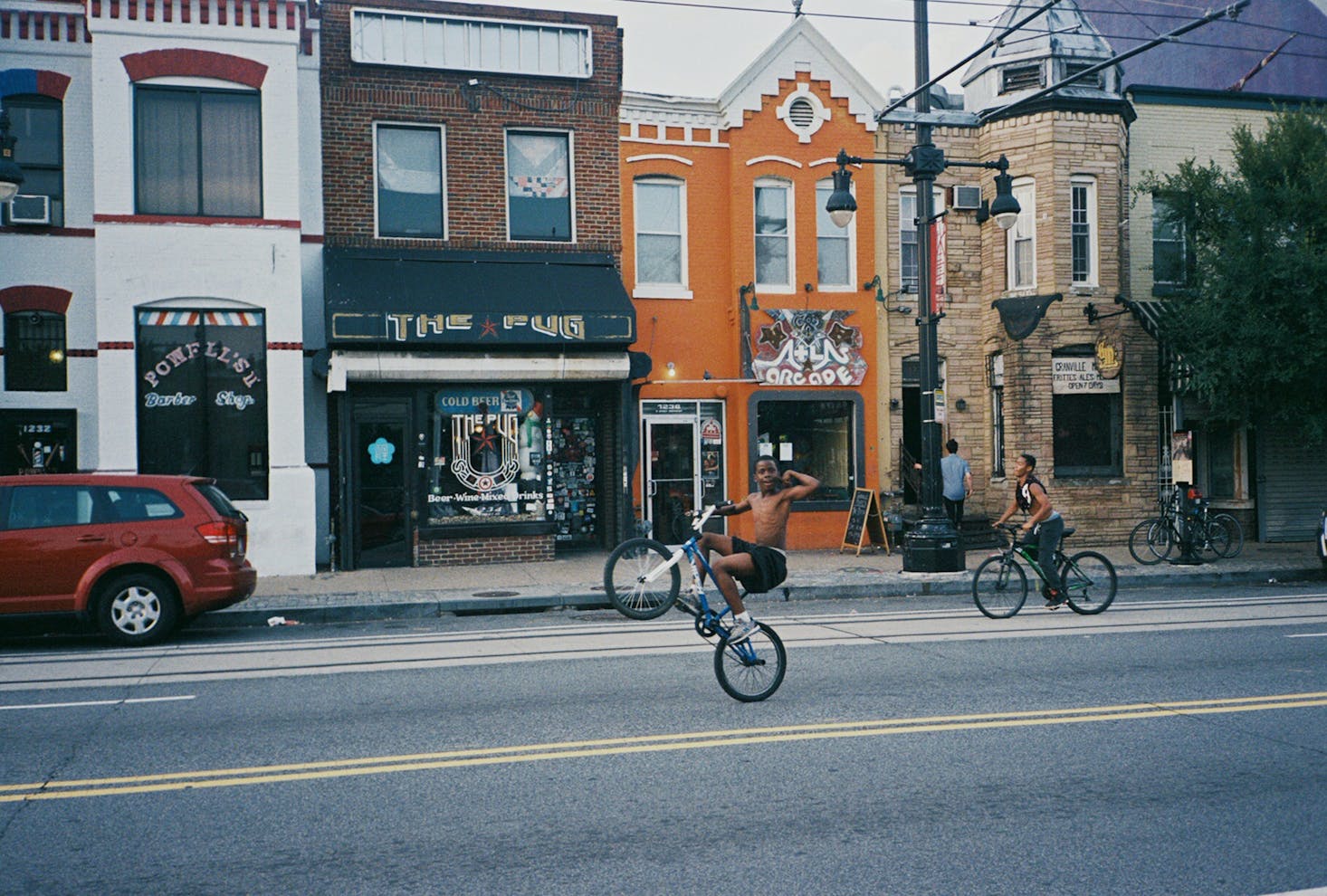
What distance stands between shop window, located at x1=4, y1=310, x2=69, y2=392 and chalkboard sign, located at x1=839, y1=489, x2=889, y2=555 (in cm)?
1252

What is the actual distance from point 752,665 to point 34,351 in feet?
43.2

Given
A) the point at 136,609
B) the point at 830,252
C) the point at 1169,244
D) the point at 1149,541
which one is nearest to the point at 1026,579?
the point at 1149,541

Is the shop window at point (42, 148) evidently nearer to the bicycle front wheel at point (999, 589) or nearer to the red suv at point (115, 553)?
the red suv at point (115, 553)

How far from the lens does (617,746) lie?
21.6 ft

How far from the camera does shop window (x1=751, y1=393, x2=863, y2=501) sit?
19.4 metres

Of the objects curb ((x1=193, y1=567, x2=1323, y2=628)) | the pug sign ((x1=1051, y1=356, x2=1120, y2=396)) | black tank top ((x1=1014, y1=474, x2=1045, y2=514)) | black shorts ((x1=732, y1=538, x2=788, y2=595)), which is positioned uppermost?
the pug sign ((x1=1051, y1=356, x2=1120, y2=396))

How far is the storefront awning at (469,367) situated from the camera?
15742mm

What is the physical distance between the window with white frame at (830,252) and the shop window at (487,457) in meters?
6.02

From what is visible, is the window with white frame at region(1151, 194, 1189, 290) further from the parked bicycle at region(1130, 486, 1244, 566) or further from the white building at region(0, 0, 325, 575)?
the white building at region(0, 0, 325, 575)

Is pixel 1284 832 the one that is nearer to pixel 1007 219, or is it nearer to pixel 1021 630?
pixel 1021 630

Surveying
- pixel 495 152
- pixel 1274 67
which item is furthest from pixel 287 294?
pixel 1274 67

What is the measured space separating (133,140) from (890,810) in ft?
47.7

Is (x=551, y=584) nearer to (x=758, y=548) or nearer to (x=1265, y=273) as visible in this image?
(x=758, y=548)

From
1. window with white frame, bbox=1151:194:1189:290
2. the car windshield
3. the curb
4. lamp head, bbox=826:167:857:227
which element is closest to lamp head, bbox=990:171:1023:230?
lamp head, bbox=826:167:857:227
